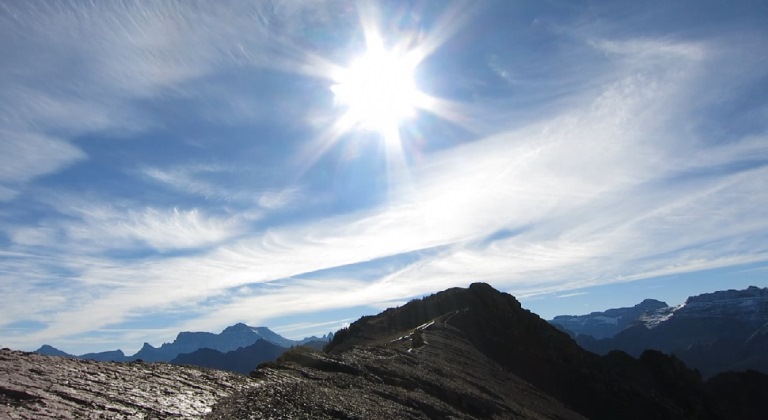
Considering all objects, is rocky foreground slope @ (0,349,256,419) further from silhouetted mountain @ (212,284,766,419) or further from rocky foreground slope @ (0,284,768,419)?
silhouetted mountain @ (212,284,766,419)

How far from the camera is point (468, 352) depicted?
62.8 meters

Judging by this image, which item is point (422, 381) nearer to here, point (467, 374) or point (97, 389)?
point (467, 374)

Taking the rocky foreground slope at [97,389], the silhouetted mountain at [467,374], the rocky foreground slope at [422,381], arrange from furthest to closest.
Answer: the silhouetted mountain at [467,374] < the rocky foreground slope at [422,381] < the rocky foreground slope at [97,389]

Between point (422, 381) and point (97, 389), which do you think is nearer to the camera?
point (97, 389)

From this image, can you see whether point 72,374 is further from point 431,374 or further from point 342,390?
point 431,374

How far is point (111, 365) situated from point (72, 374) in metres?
2.98

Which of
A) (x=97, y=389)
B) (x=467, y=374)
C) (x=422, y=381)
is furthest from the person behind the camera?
(x=467, y=374)

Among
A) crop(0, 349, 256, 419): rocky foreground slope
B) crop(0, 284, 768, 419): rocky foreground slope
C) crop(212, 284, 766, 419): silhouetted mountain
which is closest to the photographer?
crop(0, 349, 256, 419): rocky foreground slope

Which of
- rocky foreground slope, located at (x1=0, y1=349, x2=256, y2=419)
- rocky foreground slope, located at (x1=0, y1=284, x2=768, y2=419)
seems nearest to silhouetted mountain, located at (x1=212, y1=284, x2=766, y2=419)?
rocky foreground slope, located at (x1=0, y1=284, x2=768, y2=419)

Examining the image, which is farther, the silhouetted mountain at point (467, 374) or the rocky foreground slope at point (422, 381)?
the silhouetted mountain at point (467, 374)

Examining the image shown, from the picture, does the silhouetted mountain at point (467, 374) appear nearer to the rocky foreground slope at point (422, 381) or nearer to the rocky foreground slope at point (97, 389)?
the rocky foreground slope at point (422, 381)

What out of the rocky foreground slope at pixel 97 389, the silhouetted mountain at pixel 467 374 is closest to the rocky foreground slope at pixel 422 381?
the rocky foreground slope at pixel 97 389

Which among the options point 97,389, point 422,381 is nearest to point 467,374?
point 422,381

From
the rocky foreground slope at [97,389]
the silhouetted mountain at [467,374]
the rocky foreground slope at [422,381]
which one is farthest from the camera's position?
the silhouetted mountain at [467,374]
